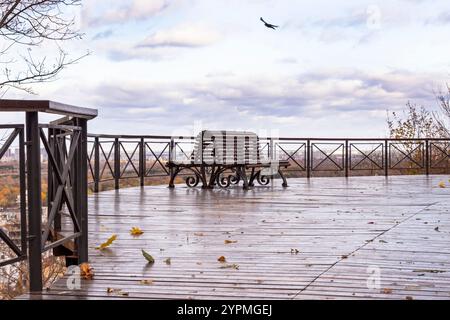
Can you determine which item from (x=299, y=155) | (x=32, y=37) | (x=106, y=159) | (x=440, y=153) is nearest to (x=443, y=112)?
(x=440, y=153)

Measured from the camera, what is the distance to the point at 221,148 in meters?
10.5

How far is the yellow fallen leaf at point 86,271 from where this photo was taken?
11.7 feet

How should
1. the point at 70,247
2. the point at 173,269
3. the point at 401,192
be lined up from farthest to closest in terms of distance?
1. the point at 401,192
2. the point at 70,247
3. the point at 173,269

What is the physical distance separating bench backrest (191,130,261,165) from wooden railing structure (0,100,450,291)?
78 cm

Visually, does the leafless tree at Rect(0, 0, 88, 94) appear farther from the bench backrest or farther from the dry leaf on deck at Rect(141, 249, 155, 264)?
the dry leaf on deck at Rect(141, 249, 155, 264)

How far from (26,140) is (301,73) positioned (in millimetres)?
8691

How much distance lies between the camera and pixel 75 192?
13.4ft

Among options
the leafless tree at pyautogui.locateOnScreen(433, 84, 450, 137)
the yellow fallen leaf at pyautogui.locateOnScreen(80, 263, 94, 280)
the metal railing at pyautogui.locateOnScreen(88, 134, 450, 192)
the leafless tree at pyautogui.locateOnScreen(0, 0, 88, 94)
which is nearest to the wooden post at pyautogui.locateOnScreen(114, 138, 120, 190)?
the metal railing at pyautogui.locateOnScreen(88, 134, 450, 192)

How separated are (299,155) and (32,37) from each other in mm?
6338

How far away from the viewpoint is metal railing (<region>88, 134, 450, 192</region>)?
1082 centimetres

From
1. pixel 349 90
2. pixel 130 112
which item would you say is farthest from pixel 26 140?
pixel 349 90

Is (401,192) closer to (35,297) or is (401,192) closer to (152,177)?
(152,177)

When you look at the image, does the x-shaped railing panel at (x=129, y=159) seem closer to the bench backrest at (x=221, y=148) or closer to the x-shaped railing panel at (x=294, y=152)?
the bench backrest at (x=221, y=148)

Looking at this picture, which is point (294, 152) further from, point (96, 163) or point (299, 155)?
point (96, 163)
